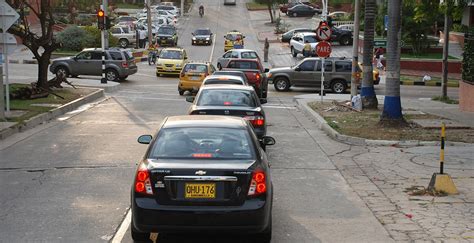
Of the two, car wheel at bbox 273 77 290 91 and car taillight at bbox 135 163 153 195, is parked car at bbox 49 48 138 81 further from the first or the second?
car taillight at bbox 135 163 153 195

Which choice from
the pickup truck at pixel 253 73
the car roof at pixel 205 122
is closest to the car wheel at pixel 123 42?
the pickup truck at pixel 253 73

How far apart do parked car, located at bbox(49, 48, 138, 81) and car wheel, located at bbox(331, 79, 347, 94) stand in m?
11.4

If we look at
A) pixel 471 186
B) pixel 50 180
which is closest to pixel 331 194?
pixel 471 186

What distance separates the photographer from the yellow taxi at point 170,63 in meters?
41.3

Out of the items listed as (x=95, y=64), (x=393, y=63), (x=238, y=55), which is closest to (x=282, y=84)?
(x=238, y=55)

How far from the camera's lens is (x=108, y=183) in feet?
38.5

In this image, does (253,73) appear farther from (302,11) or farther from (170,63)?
(302,11)

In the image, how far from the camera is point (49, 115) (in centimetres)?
2128

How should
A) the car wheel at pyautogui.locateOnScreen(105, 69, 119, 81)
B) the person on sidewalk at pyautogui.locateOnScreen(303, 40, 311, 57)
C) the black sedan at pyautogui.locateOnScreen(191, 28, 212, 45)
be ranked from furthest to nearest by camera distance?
1. the black sedan at pyautogui.locateOnScreen(191, 28, 212, 45)
2. the person on sidewalk at pyautogui.locateOnScreen(303, 40, 311, 57)
3. the car wheel at pyautogui.locateOnScreen(105, 69, 119, 81)

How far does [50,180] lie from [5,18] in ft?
29.4

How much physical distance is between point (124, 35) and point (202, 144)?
51930 mm

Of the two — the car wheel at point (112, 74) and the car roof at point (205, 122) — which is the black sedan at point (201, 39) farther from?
the car roof at point (205, 122)

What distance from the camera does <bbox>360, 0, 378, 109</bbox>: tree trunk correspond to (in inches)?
951

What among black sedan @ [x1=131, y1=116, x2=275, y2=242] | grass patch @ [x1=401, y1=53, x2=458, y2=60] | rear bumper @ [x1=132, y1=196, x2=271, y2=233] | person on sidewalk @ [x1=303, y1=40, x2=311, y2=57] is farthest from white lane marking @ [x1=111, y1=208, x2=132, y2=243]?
person on sidewalk @ [x1=303, y1=40, x2=311, y2=57]
